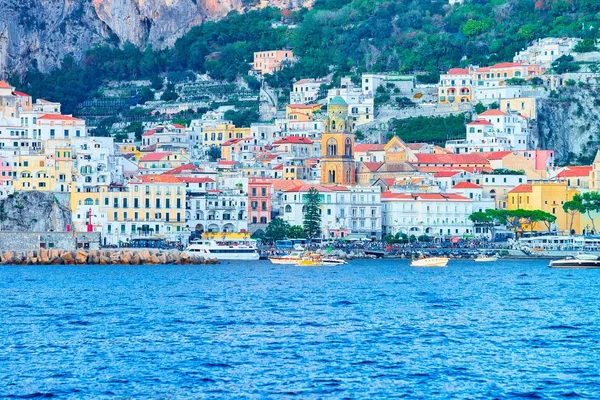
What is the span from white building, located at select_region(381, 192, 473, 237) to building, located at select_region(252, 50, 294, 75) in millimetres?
40083

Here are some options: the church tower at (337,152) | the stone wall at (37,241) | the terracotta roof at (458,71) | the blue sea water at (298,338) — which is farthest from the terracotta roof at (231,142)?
the blue sea water at (298,338)

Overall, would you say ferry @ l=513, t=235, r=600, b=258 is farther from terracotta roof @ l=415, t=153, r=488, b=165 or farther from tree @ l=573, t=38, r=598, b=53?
tree @ l=573, t=38, r=598, b=53

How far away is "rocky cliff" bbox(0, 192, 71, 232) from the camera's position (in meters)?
88.3

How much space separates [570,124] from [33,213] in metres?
40.3

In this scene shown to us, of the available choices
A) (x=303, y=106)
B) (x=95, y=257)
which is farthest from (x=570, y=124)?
(x=95, y=257)

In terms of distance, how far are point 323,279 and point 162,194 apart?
77.1ft

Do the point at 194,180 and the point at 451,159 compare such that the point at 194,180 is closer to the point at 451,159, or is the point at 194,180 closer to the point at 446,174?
→ the point at 446,174

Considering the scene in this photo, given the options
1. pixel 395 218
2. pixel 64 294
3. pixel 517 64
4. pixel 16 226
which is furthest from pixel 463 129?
pixel 64 294

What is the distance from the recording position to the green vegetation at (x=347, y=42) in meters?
126

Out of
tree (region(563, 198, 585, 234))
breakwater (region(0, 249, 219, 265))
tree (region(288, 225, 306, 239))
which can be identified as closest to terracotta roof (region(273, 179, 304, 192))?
tree (region(288, 225, 306, 239))

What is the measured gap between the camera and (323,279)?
68312 mm

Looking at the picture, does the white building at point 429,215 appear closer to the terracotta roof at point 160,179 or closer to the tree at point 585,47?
the terracotta roof at point 160,179

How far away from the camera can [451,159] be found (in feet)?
342

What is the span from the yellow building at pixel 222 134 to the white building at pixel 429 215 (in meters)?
26.2
